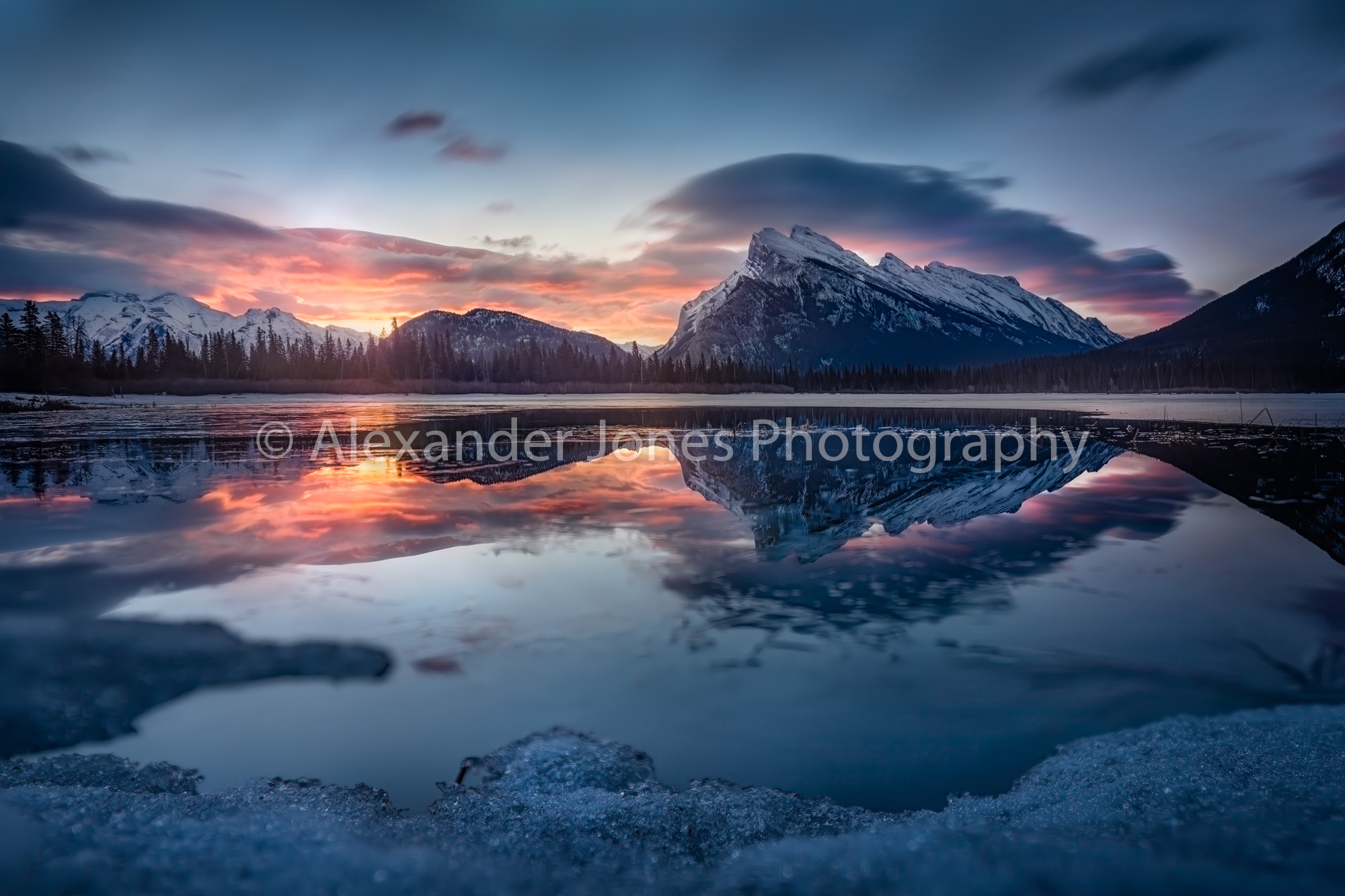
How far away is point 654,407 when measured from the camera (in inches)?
2685

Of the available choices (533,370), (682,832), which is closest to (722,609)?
(682,832)

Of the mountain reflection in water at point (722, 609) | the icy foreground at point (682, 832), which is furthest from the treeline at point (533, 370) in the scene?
the icy foreground at point (682, 832)

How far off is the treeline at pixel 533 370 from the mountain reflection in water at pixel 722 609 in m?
112

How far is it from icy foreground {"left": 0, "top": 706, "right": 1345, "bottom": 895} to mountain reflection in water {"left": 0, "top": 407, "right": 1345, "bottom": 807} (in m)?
0.41

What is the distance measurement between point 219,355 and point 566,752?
163513 millimetres

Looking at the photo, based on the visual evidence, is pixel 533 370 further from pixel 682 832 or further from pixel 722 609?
pixel 682 832

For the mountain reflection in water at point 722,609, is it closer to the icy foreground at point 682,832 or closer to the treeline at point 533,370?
the icy foreground at point 682,832

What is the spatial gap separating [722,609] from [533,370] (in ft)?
466

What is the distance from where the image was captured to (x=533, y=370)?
14638cm

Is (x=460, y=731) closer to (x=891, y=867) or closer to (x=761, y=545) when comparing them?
(x=891, y=867)

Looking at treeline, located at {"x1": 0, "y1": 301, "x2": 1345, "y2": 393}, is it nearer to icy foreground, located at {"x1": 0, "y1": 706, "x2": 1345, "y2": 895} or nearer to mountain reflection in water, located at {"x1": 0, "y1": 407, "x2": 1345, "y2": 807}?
mountain reflection in water, located at {"x1": 0, "y1": 407, "x2": 1345, "y2": 807}

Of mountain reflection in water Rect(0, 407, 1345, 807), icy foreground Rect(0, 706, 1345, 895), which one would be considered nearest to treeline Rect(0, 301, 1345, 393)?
mountain reflection in water Rect(0, 407, 1345, 807)

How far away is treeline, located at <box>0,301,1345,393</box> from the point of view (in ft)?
372

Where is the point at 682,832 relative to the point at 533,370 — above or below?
below
